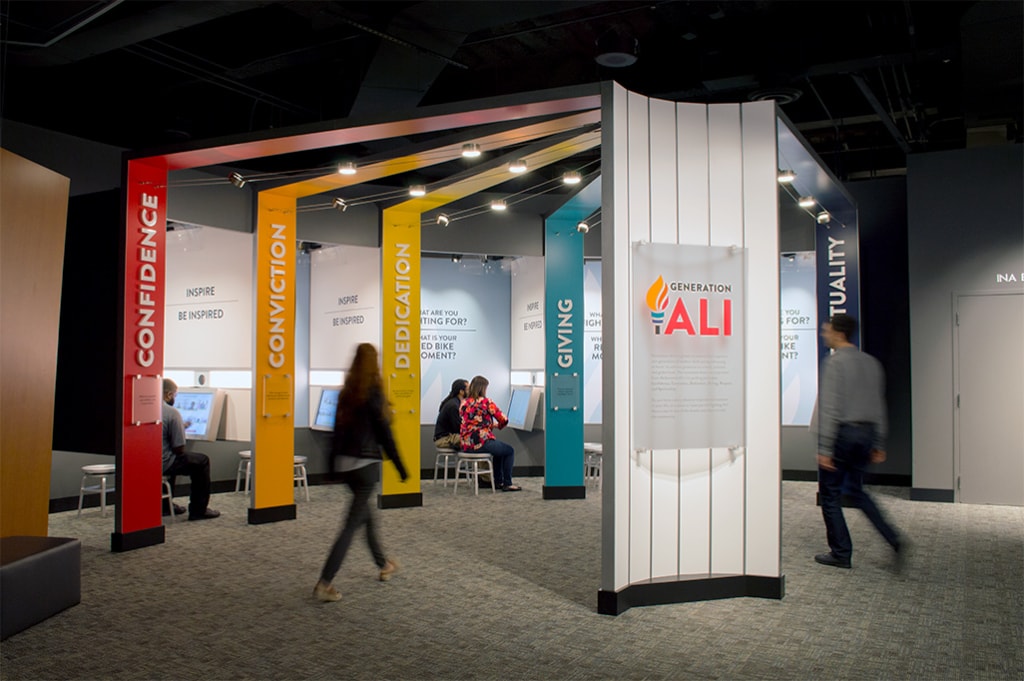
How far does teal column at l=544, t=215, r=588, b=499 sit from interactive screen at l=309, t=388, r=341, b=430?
3.09 m

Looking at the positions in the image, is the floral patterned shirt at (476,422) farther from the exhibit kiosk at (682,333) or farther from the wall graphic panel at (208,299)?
the exhibit kiosk at (682,333)

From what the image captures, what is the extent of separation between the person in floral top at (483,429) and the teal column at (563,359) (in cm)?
80

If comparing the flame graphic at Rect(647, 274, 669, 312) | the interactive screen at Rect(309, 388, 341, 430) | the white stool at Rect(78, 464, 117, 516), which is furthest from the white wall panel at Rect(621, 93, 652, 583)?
the interactive screen at Rect(309, 388, 341, 430)

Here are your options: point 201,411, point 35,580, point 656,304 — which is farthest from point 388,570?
point 201,411

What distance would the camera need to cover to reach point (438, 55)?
7.61 metres

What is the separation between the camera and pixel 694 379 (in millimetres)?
4812

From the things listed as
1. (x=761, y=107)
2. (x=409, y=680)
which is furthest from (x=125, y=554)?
(x=761, y=107)

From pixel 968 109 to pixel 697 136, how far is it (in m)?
5.99

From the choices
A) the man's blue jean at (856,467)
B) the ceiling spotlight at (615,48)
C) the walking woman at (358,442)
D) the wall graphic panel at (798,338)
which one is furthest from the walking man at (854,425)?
the wall graphic panel at (798,338)

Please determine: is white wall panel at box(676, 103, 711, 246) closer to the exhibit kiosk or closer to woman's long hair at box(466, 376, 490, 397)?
the exhibit kiosk

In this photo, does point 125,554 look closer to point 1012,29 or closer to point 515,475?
point 515,475

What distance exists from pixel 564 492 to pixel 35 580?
227 inches

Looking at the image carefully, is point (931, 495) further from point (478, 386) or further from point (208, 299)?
point (208, 299)

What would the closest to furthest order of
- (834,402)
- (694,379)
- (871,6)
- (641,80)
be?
1. (694,379)
2. (834,402)
3. (871,6)
4. (641,80)
